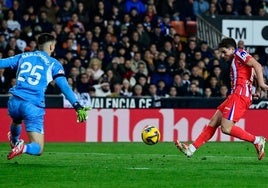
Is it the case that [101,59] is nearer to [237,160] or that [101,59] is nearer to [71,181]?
[237,160]

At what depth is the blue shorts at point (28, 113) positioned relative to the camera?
13508mm

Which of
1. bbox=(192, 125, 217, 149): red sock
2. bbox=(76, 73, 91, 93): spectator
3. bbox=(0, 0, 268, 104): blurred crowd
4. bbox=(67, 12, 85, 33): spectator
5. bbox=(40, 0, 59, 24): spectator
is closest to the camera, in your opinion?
bbox=(192, 125, 217, 149): red sock

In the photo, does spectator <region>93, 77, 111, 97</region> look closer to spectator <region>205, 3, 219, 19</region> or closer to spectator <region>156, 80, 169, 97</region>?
spectator <region>156, 80, 169, 97</region>

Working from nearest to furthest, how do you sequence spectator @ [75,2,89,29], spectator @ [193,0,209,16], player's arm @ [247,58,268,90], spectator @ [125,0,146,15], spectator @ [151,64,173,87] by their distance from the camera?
player's arm @ [247,58,268,90] → spectator @ [151,64,173,87] → spectator @ [75,2,89,29] → spectator @ [125,0,146,15] → spectator @ [193,0,209,16]

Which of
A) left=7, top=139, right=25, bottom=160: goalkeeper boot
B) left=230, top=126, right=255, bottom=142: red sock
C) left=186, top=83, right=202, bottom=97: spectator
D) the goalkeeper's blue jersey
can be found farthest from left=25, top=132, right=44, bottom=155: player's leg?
left=186, top=83, right=202, bottom=97: spectator

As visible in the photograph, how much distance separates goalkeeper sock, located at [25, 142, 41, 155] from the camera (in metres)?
13.3

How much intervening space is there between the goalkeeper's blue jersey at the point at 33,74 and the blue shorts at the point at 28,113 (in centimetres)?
8

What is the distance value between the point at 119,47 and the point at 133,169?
1208cm

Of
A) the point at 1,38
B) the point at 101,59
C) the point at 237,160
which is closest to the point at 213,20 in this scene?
the point at 101,59

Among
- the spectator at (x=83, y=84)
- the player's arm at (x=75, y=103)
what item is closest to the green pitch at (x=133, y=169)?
the player's arm at (x=75, y=103)

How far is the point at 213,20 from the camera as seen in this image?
83.5 ft

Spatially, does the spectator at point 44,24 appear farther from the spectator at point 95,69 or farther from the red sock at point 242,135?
the red sock at point 242,135

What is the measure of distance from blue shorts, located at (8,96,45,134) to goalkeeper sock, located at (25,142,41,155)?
0.29m

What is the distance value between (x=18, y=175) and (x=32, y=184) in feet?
3.32
